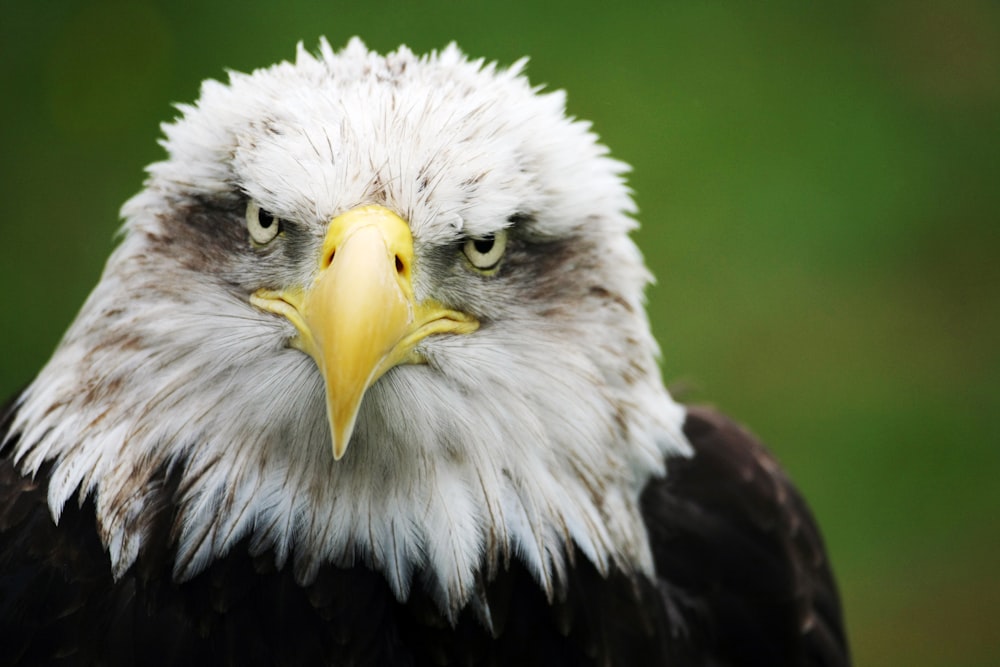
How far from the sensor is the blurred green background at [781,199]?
18.6ft

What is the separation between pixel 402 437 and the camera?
7.48 ft

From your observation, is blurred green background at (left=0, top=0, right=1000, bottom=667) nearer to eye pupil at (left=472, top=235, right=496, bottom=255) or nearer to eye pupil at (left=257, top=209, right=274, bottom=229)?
eye pupil at (left=472, top=235, right=496, bottom=255)

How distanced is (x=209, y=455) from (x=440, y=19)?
473 centimetres

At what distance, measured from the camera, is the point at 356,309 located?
2010 mm

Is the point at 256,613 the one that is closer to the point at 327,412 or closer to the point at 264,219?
the point at 327,412

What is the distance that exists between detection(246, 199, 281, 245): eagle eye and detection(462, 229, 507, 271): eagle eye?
1.10 ft

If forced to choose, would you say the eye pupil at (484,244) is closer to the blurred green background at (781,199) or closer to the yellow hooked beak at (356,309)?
the yellow hooked beak at (356,309)

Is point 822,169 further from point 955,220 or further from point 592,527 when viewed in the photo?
point 592,527

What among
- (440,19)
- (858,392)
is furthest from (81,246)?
(858,392)

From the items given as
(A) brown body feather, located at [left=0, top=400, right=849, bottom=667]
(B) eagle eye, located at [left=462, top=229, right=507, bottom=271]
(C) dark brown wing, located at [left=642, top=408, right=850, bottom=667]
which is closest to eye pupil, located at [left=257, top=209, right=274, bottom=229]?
(B) eagle eye, located at [left=462, top=229, right=507, bottom=271]

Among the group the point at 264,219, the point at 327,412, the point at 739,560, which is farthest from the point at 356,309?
the point at 739,560

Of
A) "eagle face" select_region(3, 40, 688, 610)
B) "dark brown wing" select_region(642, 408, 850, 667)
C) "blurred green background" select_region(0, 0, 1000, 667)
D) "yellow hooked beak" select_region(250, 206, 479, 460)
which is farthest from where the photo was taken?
"blurred green background" select_region(0, 0, 1000, 667)

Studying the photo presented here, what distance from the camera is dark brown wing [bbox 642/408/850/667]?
2908mm

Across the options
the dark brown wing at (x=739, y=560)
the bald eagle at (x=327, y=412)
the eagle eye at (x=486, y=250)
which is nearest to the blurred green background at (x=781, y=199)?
the dark brown wing at (x=739, y=560)
